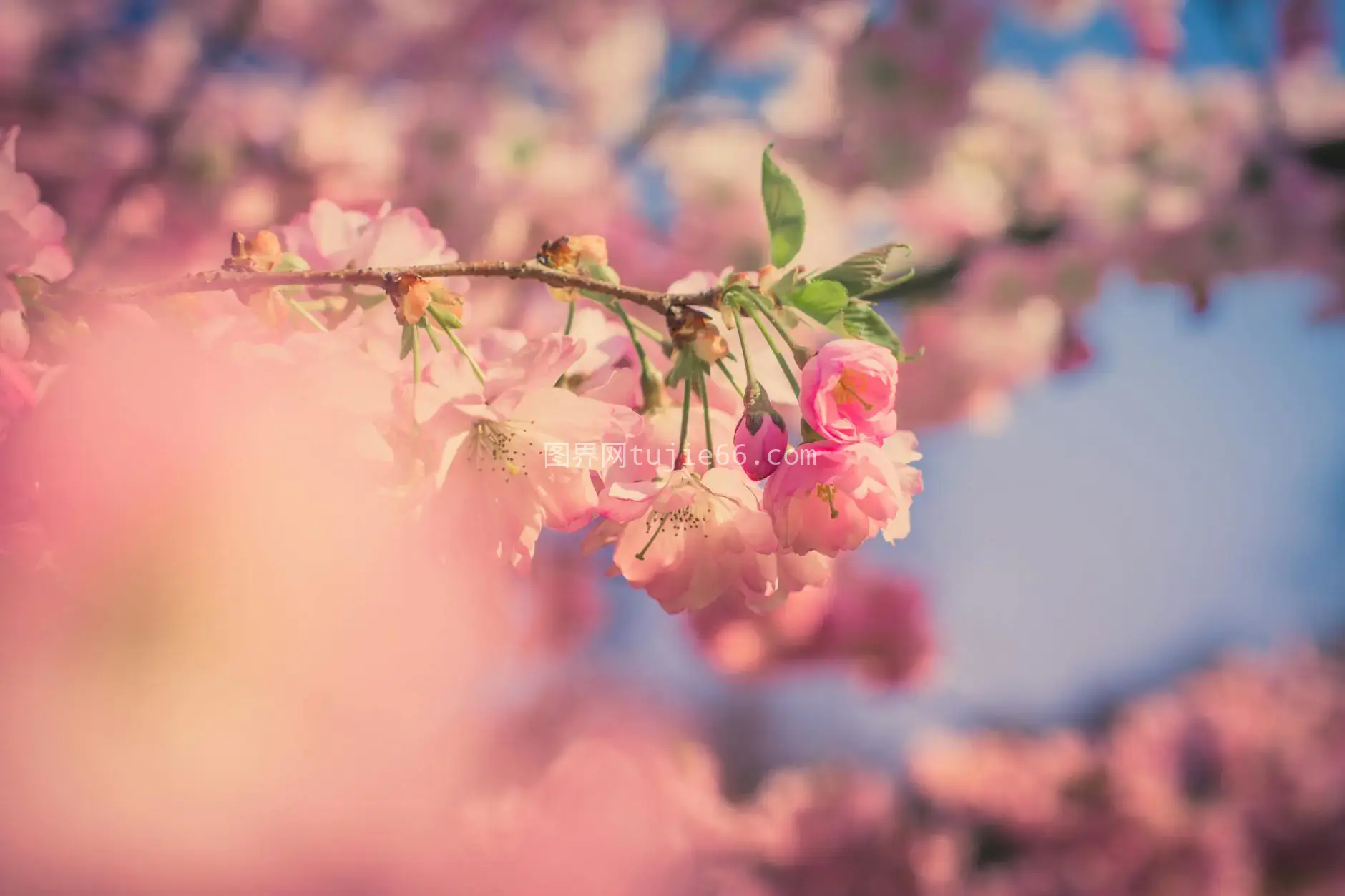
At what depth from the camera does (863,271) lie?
1.06 feet

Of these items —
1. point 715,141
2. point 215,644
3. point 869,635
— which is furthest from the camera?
point 869,635

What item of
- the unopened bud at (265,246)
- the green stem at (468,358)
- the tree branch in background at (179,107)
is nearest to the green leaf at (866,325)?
the green stem at (468,358)

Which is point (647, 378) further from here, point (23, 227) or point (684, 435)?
point (23, 227)

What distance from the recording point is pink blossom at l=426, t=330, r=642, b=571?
0.31m

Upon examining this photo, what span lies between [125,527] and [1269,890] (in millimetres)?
3144

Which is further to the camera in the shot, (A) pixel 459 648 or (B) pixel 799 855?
(B) pixel 799 855

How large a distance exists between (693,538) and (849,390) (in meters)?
0.08

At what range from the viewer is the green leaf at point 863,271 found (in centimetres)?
32

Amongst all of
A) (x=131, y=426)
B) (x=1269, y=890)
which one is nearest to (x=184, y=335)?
(x=131, y=426)

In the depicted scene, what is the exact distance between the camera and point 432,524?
344mm

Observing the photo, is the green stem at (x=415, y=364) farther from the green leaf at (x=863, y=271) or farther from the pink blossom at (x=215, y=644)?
the green leaf at (x=863, y=271)

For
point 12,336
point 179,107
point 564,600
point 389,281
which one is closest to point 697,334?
point 389,281

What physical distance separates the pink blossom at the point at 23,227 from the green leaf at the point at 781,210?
0.30 m

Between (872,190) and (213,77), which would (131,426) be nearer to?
(213,77)
